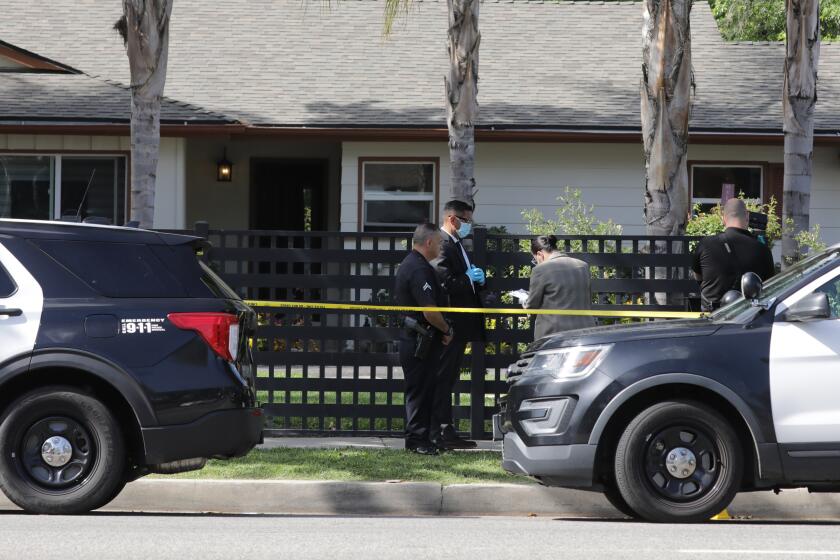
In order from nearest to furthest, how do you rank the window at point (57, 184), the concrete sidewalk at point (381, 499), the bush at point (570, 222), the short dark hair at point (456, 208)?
the concrete sidewalk at point (381, 499) < the short dark hair at point (456, 208) < the bush at point (570, 222) < the window at point (57, 184)

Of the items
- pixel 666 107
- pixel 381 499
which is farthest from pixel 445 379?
pixel 666 107

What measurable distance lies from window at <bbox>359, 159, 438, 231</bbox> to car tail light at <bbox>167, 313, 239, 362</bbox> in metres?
11.2

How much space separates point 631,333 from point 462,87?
7.56m

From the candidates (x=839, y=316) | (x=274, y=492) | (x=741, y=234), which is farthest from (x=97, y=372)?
(x=741, y=234)

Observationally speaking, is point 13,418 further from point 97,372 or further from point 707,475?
point 707,475

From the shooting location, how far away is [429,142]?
1877 centimetres

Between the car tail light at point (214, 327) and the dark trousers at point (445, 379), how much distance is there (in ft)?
9.15

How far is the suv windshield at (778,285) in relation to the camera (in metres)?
7.84

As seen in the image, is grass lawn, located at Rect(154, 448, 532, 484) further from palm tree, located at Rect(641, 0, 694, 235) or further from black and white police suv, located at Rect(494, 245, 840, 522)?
palm tree, located at Rect(641, 0, 694, 235)

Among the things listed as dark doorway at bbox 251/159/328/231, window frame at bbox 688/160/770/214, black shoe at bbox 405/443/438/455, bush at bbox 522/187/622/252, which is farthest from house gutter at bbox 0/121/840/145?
black shoe at bbox 405/443/438/455

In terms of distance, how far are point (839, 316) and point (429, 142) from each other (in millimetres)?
11547

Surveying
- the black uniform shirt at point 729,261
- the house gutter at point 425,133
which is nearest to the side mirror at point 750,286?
the black uniform shirt at point 729,261

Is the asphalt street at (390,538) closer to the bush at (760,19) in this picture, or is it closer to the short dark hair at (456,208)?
the short dark hair at (456,208)

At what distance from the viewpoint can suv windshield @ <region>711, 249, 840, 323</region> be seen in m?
7.84
